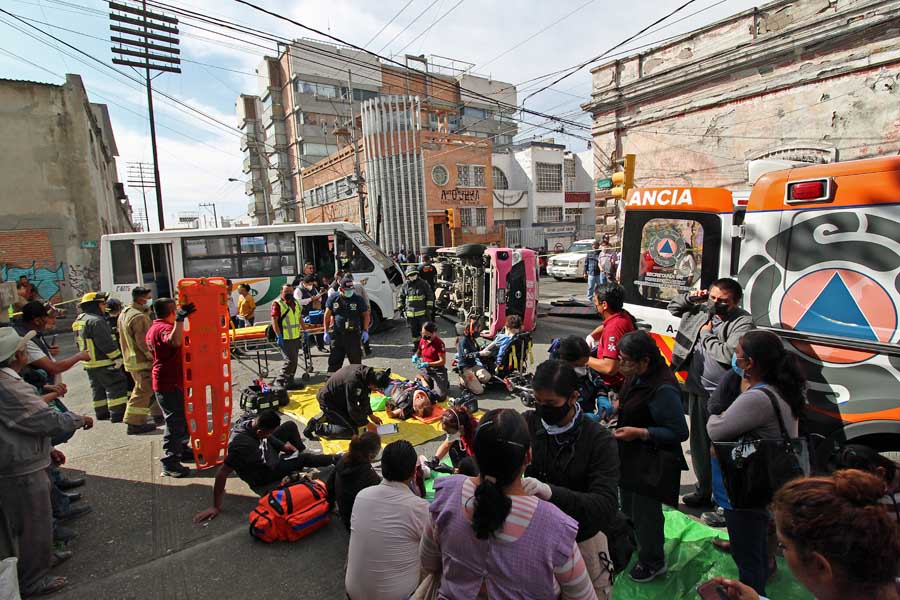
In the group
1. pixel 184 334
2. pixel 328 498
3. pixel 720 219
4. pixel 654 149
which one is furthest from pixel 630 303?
pixel 654 149

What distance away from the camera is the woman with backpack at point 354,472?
11.5 feet

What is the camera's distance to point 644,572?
304 centimetres

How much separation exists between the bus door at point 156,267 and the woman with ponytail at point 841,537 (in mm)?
12455

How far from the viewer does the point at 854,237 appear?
3178 mm

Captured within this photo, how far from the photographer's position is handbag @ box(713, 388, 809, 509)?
2297 mm

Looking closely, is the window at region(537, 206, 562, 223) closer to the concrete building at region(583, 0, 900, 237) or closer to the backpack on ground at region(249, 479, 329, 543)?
the concrete building at region(583, 0, 900, 237)

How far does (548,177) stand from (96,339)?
129 ft

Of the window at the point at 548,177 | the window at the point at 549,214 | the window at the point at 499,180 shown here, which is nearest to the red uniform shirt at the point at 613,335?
the window at the point at 499,180

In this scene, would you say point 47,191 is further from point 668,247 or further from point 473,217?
point 473,217

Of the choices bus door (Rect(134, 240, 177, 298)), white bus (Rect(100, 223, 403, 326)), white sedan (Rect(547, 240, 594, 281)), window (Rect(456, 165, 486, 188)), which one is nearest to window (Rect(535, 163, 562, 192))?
window (Rect(456, 165, 486, 188))

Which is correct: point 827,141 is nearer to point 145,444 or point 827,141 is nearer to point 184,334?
point 184,334

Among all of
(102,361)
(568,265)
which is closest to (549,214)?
(568,265)

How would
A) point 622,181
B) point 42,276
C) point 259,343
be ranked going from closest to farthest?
point 259,343, point 622,181, point 42,276

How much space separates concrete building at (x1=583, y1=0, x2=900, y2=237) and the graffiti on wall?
19.5m
